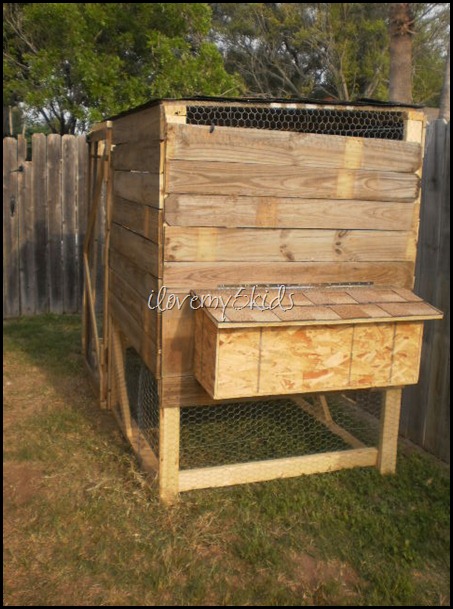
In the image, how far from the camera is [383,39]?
2027cm

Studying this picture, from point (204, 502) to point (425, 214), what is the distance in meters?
2.45

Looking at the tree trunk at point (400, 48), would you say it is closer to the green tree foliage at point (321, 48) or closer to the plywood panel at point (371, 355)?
the green tree foliage at point (321, 48)

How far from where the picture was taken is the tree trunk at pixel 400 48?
35.6ft

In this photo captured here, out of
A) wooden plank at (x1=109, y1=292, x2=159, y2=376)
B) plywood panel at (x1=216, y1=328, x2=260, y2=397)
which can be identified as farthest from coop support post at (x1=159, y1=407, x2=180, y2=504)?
plywood panel at (x1=216, y1=328, x2=260, y2=397)

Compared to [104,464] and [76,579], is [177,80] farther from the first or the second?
[76,579]

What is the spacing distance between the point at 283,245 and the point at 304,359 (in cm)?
66

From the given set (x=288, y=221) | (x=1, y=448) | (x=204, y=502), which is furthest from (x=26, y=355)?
(x=288, y=221)

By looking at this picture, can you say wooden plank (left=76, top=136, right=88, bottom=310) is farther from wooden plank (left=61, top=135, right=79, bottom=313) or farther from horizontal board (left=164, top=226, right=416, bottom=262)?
horizontal board (left=164, top=226, right=416, bottom=262)

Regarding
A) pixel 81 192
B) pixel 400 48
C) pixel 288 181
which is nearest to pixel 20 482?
pixel 288 181

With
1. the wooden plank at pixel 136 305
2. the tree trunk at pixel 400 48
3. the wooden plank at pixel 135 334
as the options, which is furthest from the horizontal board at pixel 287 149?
the tree trunk at pixel 400 48

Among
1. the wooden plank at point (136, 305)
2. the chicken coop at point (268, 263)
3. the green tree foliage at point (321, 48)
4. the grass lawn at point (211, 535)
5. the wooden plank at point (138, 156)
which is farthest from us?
the green tree foliage at point (321, 48)

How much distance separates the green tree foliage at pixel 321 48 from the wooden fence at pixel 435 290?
51.4ft

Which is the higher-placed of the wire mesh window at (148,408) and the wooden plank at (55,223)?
the wooden plank at (55,223)

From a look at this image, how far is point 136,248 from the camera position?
3.97m
